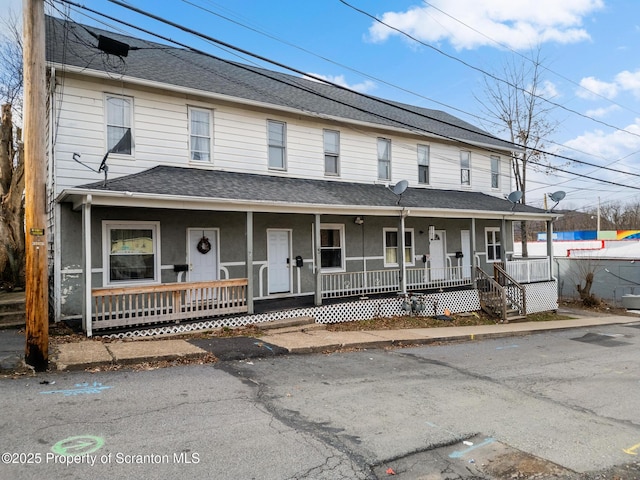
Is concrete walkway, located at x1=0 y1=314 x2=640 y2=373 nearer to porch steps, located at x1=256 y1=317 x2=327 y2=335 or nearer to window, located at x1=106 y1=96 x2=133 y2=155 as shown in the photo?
porch steps, located at x1=256 y1=317 x2=327 y2=335

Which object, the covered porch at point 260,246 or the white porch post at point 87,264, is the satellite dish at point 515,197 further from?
the white porch post at point 87,264

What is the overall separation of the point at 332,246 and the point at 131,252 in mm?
6380

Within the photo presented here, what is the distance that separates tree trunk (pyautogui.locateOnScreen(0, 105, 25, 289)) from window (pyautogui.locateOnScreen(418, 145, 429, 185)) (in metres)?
14.4

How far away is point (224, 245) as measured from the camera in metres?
12.3

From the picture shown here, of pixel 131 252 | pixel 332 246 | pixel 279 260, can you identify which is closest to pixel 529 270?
pixel 332 246

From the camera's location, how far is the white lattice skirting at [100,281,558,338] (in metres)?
9.76

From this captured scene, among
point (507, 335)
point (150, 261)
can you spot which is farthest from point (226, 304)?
point (507, 335)

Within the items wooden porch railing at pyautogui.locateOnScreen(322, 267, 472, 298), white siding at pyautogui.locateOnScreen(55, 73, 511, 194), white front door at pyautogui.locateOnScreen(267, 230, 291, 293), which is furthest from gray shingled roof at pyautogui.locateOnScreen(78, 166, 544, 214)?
wooden porch railing at pyautogui.locateOnScreen(322, 267, 472, 298)

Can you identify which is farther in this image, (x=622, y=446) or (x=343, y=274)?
(x=343, y=274)

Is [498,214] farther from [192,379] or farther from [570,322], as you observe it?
[192,379]

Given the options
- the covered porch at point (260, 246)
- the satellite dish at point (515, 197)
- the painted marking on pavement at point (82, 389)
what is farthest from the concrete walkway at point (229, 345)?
the satellite dish at point (515, 197)

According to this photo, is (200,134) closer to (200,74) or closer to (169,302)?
(200,74)

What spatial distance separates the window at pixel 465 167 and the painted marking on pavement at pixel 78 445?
56.7ft

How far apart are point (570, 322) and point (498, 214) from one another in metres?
4.47
